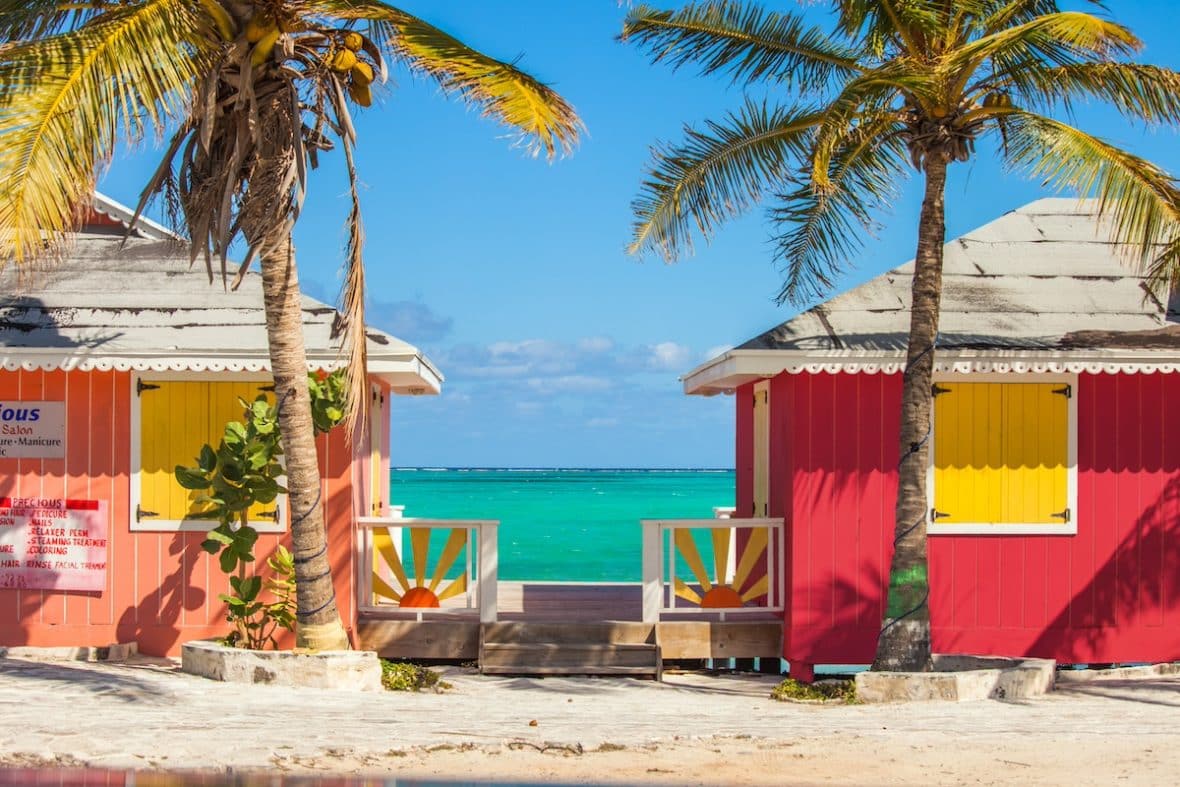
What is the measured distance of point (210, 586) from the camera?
12031 millimetres

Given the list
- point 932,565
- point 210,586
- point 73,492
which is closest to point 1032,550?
point 932,565

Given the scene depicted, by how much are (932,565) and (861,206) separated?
10.9 ft

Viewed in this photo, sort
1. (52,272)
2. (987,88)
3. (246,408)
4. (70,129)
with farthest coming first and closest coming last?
(52,272), (246,408), (987,88), (70,129)

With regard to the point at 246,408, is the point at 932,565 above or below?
below

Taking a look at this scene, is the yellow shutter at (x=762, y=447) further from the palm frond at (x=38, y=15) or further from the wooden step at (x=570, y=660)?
the palm frond at (x=38, y=15)

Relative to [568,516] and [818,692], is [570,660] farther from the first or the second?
[568,516]

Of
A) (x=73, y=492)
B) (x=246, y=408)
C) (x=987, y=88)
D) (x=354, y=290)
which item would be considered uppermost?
(x=987, y=88)

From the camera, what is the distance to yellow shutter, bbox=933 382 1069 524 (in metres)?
12.0

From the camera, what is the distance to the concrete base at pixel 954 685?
10141 millimetres

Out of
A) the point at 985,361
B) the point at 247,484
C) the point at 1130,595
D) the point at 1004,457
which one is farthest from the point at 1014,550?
the point at 247,484

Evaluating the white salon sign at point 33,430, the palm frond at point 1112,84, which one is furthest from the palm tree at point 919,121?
the white salon sign at point 33,430

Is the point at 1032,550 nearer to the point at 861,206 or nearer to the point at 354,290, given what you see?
the point at 861,206

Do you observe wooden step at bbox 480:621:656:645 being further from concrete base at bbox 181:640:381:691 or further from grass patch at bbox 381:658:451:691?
concrete base at bbox 181:640:381:691

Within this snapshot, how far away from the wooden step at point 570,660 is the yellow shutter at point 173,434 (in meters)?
2.48
